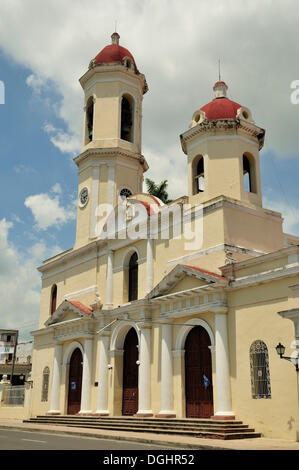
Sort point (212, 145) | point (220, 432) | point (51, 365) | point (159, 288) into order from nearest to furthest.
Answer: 1. point (220, 432)
2. point (159, 288)
3. point (212, 145)
4. point (51, 365)

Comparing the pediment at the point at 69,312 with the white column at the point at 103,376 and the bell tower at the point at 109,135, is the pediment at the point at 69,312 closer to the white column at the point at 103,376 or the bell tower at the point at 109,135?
the white column at the point at 103,376

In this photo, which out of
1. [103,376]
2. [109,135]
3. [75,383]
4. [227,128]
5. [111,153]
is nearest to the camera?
[227,128]

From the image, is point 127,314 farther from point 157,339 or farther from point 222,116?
point 222,116

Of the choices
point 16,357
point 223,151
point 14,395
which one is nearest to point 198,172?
point 223,151

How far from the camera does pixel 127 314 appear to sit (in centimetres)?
2117

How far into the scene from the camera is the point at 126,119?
2845 cm

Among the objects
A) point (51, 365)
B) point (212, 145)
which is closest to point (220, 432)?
point (212, 145)

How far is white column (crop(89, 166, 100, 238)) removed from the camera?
25953 mm

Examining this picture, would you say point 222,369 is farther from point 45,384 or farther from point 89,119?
point 89,119

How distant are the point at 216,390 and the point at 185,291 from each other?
3523 mm

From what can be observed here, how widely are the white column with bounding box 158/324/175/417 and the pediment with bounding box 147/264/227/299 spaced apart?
139cm

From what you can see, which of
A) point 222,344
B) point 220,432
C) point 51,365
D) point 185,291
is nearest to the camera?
point 220,432

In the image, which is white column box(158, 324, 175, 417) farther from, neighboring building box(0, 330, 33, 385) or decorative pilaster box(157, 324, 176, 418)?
neighboring building box(0, 330, 33, 385)

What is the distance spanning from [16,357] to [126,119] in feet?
129
